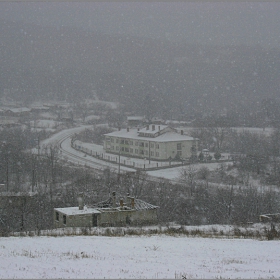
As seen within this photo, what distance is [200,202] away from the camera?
3152cm

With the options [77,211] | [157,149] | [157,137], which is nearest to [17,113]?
[157,137]

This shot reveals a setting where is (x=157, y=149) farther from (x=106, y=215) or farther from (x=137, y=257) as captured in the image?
(x=137, y=257)

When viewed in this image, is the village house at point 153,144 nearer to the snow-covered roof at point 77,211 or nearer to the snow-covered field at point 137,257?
the snow-covered roof at point 77,211

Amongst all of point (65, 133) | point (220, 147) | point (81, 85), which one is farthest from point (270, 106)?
point (81, 85)

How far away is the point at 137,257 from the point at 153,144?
4068 centimetres

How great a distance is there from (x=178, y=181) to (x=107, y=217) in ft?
55.4

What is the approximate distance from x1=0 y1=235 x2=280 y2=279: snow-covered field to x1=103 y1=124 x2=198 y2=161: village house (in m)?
36.4

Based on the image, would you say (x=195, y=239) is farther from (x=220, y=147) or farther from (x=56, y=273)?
(x=220, y=147)

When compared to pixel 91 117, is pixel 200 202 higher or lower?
lower

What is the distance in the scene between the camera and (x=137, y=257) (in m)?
10.6

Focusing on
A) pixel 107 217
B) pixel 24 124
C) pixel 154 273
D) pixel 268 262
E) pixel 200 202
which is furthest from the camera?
pixel 24 124

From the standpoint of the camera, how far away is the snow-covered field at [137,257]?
8.48 m

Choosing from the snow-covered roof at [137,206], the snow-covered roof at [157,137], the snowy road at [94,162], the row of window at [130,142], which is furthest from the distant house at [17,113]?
the snow-covered roof at [137,206]

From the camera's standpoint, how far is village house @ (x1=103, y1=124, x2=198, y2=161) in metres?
50.7
